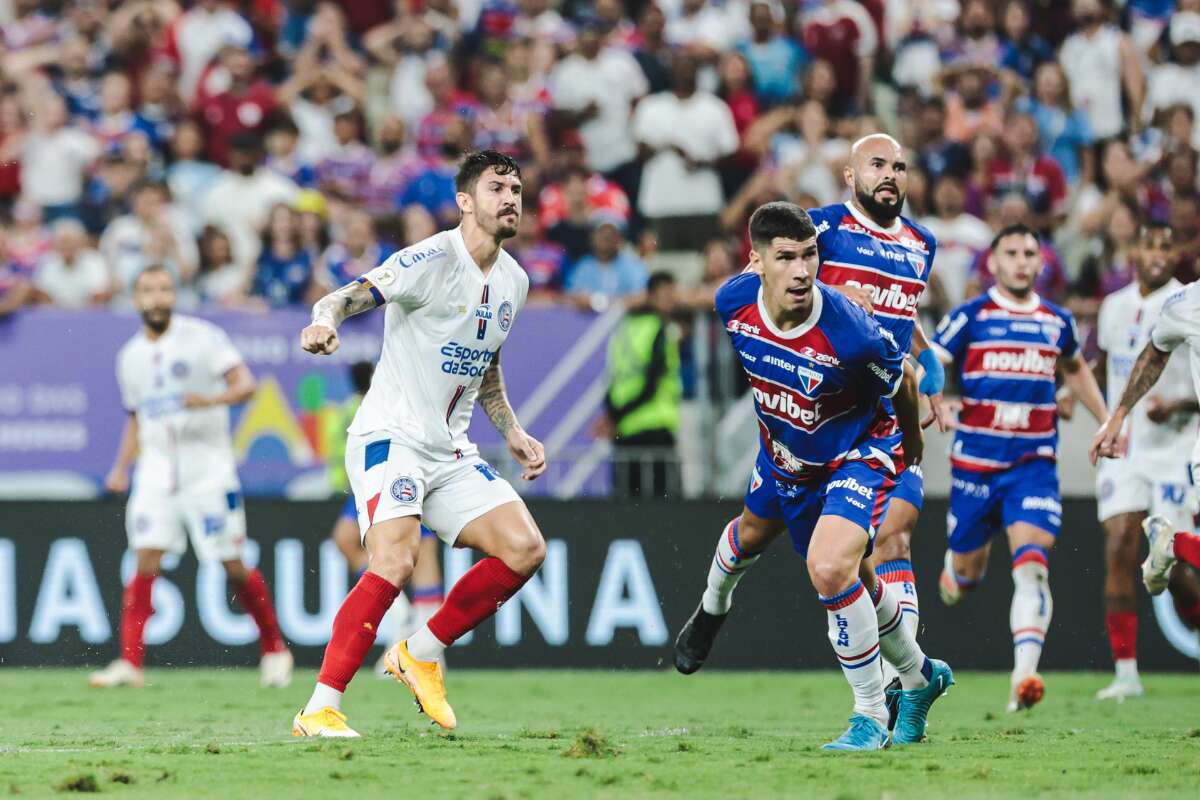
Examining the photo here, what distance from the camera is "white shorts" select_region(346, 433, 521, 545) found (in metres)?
8.74

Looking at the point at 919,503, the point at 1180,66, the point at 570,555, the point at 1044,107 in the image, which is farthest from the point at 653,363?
the point at 1180,66

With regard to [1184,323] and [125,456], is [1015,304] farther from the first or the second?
[125,456]

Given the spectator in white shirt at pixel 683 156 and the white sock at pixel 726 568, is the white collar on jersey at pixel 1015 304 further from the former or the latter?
the spectator in white shirt at pixel 683 156

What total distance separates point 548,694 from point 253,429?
4011 millimetres

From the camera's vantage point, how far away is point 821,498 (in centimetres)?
858

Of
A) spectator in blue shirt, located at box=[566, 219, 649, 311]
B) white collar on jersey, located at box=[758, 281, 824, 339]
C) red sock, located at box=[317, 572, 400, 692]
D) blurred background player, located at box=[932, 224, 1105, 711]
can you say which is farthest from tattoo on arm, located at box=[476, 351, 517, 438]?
spectator in blue shirt, located at box=[566, 219, 649, 311]

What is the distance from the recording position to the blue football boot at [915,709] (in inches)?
339

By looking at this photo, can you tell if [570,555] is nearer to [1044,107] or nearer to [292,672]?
[292,672]

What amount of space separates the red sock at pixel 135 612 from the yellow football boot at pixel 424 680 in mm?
4461

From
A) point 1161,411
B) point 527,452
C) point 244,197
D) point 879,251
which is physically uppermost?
point 244,197

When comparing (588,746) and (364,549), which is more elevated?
(364,549)

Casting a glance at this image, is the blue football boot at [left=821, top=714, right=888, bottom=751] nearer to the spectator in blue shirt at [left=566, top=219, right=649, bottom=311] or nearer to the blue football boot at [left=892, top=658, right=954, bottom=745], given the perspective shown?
the blue football boot at [left=892, top=658, right=954, bottom=745]

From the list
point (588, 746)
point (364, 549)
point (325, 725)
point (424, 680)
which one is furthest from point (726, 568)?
point (364, 549)

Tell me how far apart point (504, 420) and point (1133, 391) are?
3.35 metres
